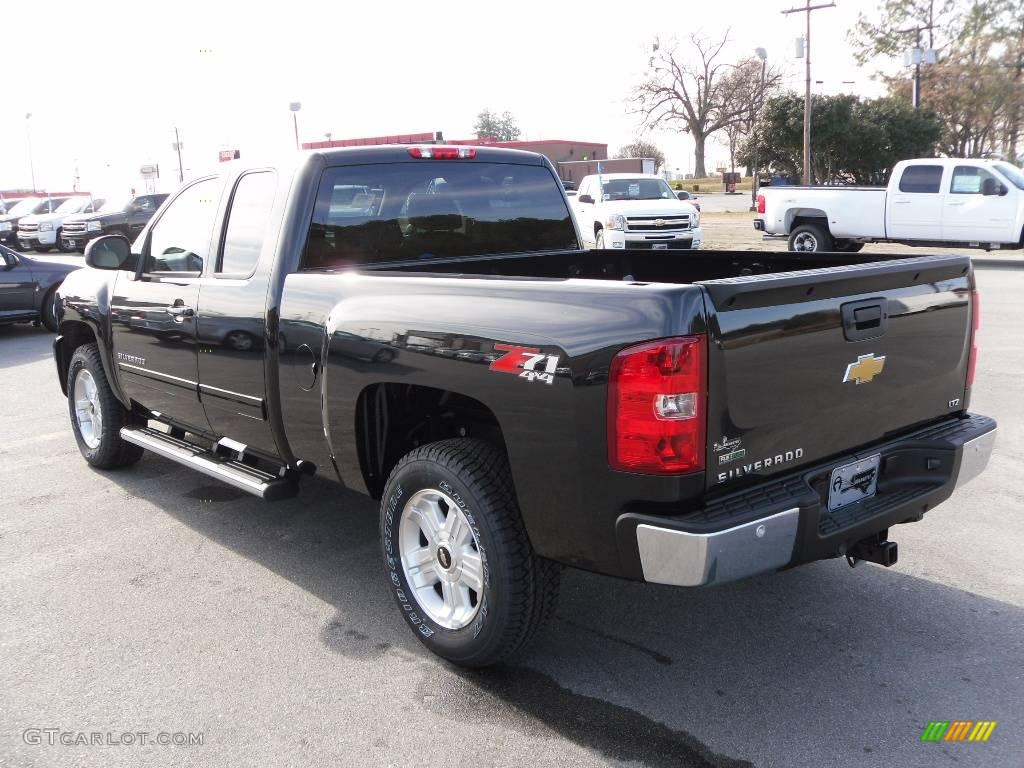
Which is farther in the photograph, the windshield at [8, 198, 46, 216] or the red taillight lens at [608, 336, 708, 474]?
the windshield at [8, 198, 46, 216]

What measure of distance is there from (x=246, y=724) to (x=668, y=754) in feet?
4.71

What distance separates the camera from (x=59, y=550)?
4.88 meters

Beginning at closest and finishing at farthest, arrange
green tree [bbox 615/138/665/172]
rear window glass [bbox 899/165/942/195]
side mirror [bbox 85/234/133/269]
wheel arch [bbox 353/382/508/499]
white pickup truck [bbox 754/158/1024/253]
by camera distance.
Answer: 1. wheel arch [bbox 353/382/508/499]
2. side mirror [bbox 85/234/133/269]
3. white pickup truck [bbox 754/158/1024/253]
4. rear window glass [bbox 899/165/942/195]
5. green tree [bbox 615/138/665/172]

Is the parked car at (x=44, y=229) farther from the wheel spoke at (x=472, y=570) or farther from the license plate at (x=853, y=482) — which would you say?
the license plate at (x=853, y=482)

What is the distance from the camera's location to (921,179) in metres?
18.3

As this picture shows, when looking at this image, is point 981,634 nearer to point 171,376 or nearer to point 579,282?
point 579,282

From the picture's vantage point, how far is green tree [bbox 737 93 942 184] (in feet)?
133

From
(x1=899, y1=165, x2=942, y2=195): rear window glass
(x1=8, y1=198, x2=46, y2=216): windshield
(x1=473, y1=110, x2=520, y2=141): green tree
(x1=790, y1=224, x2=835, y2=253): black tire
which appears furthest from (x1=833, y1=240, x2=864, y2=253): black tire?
(x1=473, y1=110, x2=520, y2=141): green tree

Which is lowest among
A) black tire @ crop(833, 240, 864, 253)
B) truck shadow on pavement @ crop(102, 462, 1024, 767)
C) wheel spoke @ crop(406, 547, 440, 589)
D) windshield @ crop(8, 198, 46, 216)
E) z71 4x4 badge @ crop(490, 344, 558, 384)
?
truck shadow on pavement @ crop(102, 462, 1024, 767)

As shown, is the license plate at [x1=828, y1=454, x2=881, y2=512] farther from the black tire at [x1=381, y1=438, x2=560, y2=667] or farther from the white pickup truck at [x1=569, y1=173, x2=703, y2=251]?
the white pickup truck at [x1=569, y1=173, x2=703, y2=251]

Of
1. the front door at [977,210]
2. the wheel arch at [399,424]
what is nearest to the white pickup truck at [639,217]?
the front door at [977,210]

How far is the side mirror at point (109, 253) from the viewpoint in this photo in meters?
5.29

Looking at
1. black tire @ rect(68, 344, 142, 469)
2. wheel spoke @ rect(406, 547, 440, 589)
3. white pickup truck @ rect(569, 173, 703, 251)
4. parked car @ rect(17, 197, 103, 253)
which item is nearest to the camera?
wheel spoke @ rect(406, 547, 440, 589)

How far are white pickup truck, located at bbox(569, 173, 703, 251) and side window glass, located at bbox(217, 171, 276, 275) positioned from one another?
45.5ft
